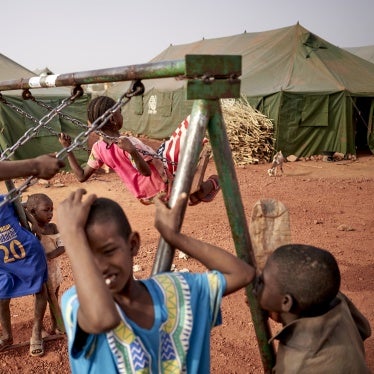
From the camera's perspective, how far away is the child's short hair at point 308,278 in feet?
4.96

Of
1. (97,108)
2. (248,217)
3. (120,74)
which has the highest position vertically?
(120,74)

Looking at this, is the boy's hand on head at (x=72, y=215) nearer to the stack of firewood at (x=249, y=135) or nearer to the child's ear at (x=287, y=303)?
the child's ear at (x=287, y=303)

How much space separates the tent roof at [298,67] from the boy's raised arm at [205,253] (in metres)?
11.3

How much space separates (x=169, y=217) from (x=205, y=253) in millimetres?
183

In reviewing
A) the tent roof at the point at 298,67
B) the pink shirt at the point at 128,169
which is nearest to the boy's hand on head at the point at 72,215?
the pink shirt at the point at 128,169

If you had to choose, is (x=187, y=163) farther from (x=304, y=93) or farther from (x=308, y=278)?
(x=304, y=93)

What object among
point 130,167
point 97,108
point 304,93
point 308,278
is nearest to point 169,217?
point 308,278

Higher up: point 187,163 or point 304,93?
point 304,93

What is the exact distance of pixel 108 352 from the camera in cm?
121

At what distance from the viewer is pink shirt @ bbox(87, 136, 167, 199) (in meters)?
3.43

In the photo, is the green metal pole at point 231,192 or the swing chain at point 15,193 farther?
the green metal pole at point 231,192

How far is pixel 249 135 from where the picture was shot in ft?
39.1

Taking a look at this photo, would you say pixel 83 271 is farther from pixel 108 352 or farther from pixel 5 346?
pixel 5 346

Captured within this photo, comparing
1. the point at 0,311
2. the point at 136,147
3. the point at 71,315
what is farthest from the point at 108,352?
the point at 0,311
